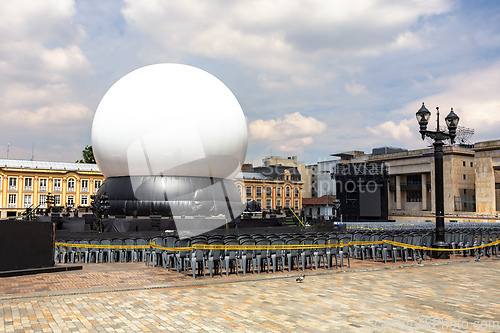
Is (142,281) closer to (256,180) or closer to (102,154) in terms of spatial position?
(102,154)

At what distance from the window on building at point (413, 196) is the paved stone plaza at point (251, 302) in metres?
84.4

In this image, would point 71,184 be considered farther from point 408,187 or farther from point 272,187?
point 408,187

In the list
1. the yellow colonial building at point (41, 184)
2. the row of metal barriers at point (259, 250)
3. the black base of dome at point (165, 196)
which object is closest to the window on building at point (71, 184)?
the yellow colonial building at point (41, 184)

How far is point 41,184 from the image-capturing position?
7738 cm

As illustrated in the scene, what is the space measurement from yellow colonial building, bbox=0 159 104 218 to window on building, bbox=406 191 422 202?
220ft

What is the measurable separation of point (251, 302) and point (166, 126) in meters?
28.8

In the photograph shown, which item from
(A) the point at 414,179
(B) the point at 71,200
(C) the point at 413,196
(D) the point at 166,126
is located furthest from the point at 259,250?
(C) the point at 413,196

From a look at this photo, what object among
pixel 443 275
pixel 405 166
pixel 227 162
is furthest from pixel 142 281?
pixel 405 166

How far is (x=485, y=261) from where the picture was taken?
18.0 meters

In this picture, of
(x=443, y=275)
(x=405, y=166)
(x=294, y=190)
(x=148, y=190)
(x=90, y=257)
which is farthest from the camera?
(x=294, y=190)

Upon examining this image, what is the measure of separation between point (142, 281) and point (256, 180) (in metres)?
85.3

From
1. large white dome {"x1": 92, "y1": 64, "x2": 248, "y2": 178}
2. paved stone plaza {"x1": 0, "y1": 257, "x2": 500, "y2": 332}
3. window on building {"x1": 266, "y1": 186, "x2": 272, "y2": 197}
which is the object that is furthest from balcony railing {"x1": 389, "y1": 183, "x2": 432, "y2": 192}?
paved stone plaza {"x1": 0, "y1": 257, "x2": 500, "y2": 332}

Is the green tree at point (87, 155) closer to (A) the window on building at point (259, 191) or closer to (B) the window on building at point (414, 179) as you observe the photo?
(A) the window on building at point (259, 191)

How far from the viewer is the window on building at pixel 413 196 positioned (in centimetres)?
9341
